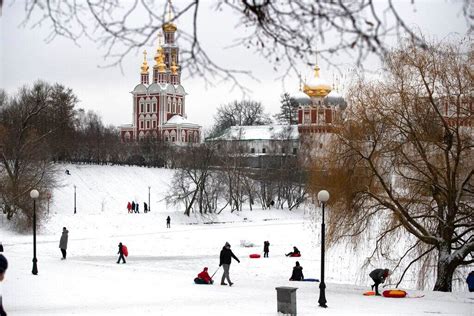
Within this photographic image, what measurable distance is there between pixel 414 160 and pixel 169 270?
8096mm

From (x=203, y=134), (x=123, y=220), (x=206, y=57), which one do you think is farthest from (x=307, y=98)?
(x=206, y=57)

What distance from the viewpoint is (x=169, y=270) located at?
2098 cm

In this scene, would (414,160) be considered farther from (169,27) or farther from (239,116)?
(239,116)

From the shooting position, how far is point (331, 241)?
57.8 feet

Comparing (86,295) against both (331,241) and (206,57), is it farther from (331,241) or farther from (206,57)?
(206,57)

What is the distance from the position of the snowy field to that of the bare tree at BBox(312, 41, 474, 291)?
1427mm

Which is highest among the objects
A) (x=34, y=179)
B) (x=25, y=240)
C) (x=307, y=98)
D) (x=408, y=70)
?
(x=307, y=98)

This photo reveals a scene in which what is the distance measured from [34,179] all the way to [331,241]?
22732 mm

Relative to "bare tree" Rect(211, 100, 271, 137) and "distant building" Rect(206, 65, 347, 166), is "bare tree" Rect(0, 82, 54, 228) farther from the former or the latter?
"bare tree" Rect(211, 100, 271, 137)

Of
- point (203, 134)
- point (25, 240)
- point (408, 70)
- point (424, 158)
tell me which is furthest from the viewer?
point (203, 134)

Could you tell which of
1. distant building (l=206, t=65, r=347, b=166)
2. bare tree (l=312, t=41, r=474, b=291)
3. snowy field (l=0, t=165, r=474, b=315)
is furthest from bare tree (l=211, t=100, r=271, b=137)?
bare tree (l=312, t=41, r=474, b=291)

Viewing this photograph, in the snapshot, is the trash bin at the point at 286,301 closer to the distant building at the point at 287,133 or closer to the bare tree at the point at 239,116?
the distant building at the point at 287,133

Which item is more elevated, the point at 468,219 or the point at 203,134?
the point at 203,134

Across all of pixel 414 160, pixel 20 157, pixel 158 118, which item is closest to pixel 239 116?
pixel 158 118
